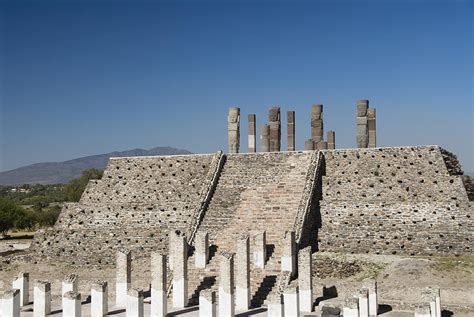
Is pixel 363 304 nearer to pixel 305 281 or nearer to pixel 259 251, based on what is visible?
pixel 305 281

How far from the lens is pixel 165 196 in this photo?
32031mm

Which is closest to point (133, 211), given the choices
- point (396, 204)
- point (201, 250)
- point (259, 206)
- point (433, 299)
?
point (259, 206)

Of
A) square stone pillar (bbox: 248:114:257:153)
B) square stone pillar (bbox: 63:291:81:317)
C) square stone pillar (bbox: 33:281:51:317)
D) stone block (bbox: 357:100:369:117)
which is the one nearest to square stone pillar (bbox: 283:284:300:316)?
square stone pillar (bbox: 63:291:81:317)

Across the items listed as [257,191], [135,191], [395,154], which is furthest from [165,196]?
[395,154]

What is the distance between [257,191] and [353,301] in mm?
12780

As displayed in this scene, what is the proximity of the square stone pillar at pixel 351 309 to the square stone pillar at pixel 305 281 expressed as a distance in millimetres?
3708

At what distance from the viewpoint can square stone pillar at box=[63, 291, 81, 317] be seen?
20.6 metres

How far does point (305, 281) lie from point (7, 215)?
39.2 meters

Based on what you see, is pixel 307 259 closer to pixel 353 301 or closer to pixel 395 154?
pixel 353 301

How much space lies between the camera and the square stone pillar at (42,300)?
73.3 ft

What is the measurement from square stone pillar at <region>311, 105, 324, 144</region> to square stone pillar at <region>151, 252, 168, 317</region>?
53.2ft

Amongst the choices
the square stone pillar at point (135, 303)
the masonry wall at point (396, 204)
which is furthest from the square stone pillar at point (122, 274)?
the masonry wall at point (396, 204)

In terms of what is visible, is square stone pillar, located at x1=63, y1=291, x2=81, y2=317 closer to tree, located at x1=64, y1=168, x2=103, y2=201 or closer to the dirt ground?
the dirt ground

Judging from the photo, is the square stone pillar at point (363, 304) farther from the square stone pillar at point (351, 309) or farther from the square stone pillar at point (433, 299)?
the square stone pillar at point (433, 299)
